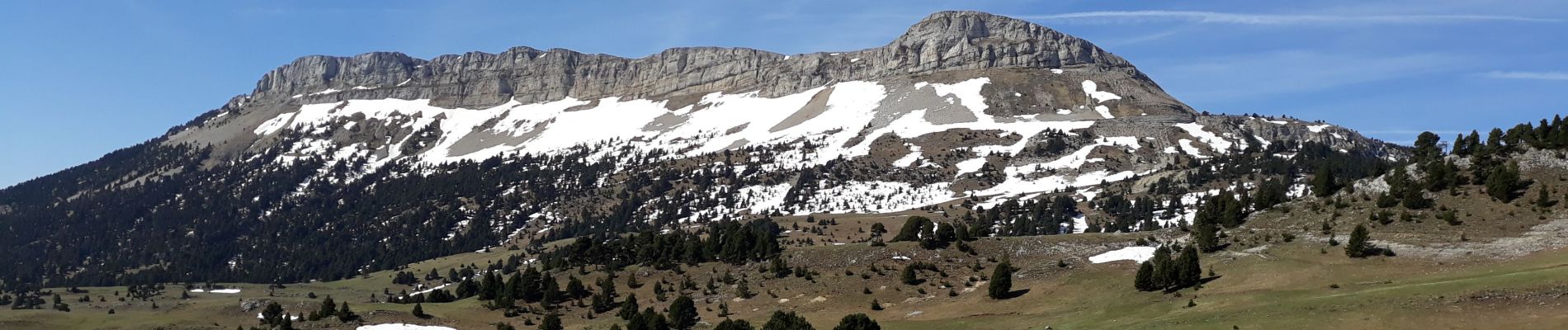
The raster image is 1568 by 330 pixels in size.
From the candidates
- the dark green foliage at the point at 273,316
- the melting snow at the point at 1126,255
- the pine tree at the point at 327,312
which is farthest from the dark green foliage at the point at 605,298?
the melting snow at the point at 1126,255

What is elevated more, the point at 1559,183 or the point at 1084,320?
the point at 1559,183

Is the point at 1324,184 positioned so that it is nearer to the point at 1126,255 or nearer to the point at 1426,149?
the point at 1426,149

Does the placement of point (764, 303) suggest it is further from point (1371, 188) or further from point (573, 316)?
point (1371, 188)

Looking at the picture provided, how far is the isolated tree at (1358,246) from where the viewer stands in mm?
71875

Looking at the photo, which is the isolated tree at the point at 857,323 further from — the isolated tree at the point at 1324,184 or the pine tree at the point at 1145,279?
the isolated tree at the point at 1324,184

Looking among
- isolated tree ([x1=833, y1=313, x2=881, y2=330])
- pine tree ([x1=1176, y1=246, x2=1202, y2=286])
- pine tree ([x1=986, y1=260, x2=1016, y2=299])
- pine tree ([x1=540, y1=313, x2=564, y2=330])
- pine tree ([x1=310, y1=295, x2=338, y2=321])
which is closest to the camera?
isolated tree ([x1=833, y1=313, x2=881, y2=330])

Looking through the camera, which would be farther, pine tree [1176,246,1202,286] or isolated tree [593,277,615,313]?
isolated tree [593,277,615,313]

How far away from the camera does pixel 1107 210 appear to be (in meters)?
181

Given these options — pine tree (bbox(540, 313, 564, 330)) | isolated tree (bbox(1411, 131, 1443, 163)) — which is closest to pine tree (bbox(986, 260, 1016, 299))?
pine tree (bbox(540, 313, 564, 330))

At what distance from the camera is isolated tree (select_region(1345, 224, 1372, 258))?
71.9 metres

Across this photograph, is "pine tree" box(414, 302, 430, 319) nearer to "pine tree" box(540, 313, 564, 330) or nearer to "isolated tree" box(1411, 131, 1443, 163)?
"pine tree" box(540, 313, 564, 330)

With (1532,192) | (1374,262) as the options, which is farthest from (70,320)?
(1532,192)

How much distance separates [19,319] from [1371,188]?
116 metres

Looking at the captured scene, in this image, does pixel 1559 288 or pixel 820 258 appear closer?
pixel 1559 288
